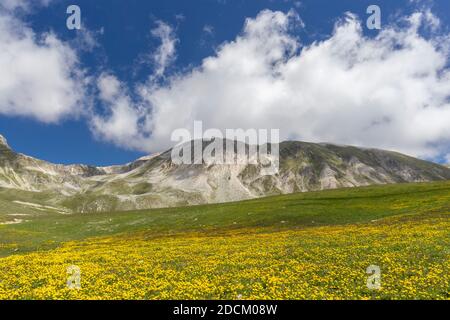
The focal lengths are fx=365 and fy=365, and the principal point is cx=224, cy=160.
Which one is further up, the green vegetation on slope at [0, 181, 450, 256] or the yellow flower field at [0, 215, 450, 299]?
the green vegetation on slope at [0, 181, 450, 256]

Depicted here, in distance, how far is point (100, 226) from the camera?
3381 inches

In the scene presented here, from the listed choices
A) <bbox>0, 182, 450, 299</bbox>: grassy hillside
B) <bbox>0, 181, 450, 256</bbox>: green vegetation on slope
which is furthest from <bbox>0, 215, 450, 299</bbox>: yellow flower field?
<bbox>0, 181, 450, 256</bbox>: green vegetation on slope

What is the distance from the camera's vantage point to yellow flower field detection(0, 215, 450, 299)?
20344mm

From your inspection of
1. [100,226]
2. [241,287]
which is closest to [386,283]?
[241,287]

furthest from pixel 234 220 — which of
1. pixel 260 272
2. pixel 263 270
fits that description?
pixel 260 272

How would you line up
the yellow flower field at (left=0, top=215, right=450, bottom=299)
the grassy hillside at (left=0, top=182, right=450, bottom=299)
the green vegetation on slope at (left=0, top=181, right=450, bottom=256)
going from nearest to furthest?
1. the yellow flower field at (left=0, top=215, right=450, bottom=299)
2. the grassy hillside at (left=0, top=182, right=450, bottom=299)
3. the green vegetation on slope at (left=0, top=181, right=450, bottom=256)

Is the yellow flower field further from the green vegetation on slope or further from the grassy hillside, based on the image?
the green vegetation on slope

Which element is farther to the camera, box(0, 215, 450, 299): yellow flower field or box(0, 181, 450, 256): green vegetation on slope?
box(0, 181, 450, 256): green vegetation on slope

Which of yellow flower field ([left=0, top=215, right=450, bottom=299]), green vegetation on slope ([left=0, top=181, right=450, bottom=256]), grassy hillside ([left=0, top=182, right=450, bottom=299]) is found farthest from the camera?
green vegetation on slope ([left=0, top=181, right=450, bottom=256])

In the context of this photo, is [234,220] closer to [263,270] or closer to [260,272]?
[263,270]
